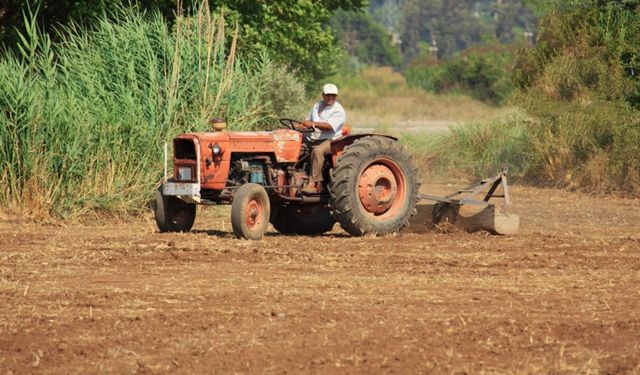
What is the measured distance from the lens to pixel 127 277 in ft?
34.7

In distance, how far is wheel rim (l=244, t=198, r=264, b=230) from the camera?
513 inches

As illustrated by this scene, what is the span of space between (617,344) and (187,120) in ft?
30.5

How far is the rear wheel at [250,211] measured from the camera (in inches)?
507

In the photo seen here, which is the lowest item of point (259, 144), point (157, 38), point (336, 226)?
point (336, 226)

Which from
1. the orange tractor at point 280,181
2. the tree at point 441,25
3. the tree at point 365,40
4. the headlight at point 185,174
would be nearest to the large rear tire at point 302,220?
the orange tractor at point 280,181

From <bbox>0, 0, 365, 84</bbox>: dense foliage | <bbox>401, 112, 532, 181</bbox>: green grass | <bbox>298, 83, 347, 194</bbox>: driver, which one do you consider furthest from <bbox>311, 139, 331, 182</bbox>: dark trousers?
<bbox>401, 112, 532, 181</bbox>: green grass

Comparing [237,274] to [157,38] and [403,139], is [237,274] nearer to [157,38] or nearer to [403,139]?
[157,38]

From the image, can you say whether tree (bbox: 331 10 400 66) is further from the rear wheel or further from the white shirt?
the rear wheel

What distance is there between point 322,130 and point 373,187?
31.3 inches

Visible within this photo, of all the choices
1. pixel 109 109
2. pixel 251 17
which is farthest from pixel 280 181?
pixel 251 17

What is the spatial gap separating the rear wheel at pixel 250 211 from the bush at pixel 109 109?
113 inches

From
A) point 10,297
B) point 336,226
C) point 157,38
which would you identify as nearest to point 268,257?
point 10,297

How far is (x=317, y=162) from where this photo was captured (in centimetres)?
1369

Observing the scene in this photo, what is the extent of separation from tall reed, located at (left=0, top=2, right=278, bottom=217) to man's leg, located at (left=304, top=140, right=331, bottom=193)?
9.17ft
